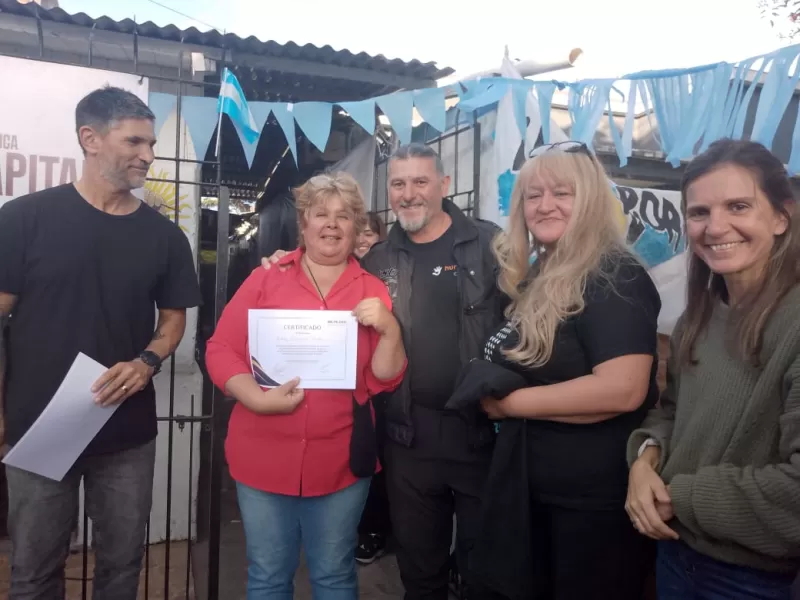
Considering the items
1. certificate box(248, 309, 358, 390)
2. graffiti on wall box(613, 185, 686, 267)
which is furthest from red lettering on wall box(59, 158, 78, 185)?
graffiti on wall box(613, 185, 686, 267)

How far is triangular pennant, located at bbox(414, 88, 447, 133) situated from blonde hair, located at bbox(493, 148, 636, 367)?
1.61m

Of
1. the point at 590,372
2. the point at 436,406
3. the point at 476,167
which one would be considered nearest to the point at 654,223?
the point at 476,167

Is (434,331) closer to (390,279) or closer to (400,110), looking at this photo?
(390,279)

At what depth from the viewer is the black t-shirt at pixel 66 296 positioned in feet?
6.69

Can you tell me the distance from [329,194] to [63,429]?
124 centimetres

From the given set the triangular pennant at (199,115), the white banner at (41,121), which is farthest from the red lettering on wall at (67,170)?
the triangular pennant at (199,115)

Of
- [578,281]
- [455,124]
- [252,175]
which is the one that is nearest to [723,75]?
[455,124]

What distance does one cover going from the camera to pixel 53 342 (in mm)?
2045

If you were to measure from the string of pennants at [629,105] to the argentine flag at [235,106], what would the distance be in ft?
0.25

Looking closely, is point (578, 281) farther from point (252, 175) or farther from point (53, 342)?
point (252, 175)

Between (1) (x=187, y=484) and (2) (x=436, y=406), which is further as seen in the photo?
(1) (x=187, y=484)

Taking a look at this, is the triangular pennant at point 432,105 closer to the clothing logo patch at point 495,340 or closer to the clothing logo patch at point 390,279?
the clothing logo patch at point 390,279

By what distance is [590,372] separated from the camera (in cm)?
171

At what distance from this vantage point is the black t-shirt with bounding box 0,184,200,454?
2.04 m
